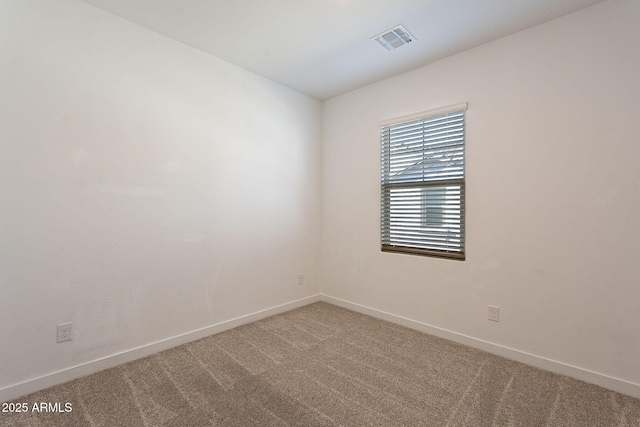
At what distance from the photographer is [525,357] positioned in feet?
7.73

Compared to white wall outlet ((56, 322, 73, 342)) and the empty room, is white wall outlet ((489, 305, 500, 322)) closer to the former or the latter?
the empty room

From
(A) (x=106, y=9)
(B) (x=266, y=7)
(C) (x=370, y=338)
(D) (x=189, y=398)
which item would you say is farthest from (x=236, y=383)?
(A) (x=106, y=9)

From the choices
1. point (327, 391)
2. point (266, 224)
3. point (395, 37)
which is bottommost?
point (327, 391)

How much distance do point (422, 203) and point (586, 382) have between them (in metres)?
1.85

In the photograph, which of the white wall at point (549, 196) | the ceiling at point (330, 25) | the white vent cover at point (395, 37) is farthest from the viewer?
Result: the white vent cover at point (395, 37)

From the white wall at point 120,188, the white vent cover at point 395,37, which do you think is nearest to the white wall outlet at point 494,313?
the white wall at point 120,188

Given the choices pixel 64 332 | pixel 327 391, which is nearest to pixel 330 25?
pixel 327 391

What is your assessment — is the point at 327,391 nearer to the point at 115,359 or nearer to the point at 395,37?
the point at 115,359

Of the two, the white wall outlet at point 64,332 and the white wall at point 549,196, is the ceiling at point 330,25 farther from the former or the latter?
the white wall outlet at point 64,332

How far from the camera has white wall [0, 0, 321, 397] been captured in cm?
193

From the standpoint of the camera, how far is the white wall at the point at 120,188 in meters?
1.93

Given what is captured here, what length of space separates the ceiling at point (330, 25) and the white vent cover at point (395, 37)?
5 cm

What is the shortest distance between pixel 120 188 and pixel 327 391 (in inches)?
87.1

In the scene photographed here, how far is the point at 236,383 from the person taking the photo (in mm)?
2041
